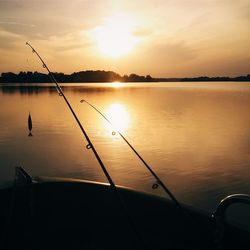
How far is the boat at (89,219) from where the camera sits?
6.54m

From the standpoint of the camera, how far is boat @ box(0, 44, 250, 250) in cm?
654

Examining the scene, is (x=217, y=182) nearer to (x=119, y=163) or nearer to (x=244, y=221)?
(x=244, y=221)

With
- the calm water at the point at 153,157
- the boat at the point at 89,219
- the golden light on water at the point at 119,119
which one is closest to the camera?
the boat at the point at 89,219

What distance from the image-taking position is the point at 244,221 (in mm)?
9820

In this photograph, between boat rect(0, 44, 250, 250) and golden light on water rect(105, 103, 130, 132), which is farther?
golden light on water rect(105, 103, 130, 132)

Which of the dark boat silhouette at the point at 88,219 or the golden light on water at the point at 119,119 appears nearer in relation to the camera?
the dark boat silhouette at the point at 88,219

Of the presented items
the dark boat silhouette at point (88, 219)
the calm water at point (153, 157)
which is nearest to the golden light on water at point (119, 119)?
the calm water at point (153, 157)

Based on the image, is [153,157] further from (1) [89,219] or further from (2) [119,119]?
(2) [119,119]

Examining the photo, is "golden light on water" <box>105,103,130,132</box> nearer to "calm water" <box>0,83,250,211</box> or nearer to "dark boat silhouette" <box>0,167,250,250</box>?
"calm water" <box>0,83,250,211</box>

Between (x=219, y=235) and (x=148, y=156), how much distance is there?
45.2 ft

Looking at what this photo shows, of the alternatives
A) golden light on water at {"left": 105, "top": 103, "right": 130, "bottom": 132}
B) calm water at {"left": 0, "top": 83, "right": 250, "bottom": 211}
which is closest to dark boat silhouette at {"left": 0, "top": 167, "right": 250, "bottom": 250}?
calm water at {"left": 0, "top": 83, "right": 250, "bottom": 211}

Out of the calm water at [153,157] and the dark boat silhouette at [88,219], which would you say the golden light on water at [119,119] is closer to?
the calm water at [153,157]

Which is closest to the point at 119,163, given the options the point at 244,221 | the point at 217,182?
the point at 217,182

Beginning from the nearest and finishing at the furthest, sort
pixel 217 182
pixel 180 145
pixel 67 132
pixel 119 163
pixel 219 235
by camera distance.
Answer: pixel 219 235 < pixel 217 182 < pixel 119 163 < pixel 180 145 < pixel 67 132
